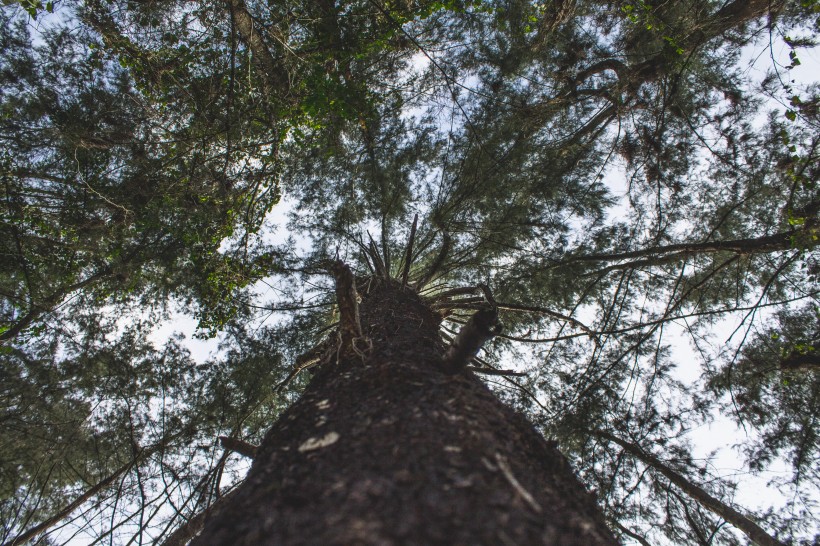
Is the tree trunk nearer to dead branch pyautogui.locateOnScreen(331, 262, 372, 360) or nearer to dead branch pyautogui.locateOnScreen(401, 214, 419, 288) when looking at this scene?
dead branch pyautogui.locateOnScreen(331, 262, 372, 360)

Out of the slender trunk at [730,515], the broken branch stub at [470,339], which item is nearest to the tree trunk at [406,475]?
the broken branch stub at [470,339]

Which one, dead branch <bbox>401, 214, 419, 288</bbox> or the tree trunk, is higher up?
dead branch <bbox>401, 214, 419, 288</bbox>

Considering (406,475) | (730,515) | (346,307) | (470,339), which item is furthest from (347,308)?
(730,515)

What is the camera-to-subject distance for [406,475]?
0.99 m

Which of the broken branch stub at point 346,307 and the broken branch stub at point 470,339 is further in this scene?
the broken branch stub at point 346,307

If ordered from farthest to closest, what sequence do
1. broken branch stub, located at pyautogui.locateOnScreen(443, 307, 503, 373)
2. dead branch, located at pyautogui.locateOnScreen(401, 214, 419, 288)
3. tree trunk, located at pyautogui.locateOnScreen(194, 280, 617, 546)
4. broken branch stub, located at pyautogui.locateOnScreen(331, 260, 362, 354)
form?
dead branch, located at pyautogui.locateOnScreen(401, 214, 419, 288) < broken branch stub, located at pyautogui.locateOnScreen(331, 260, 362, 354) < broken branch stub, located at pyautogui.locateOnScreen(443, 307, 503, 373) < tree trunk, located at pyautogui.locateOnScreen(194, 280, 617, 546)

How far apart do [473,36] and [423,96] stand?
3.24 ft

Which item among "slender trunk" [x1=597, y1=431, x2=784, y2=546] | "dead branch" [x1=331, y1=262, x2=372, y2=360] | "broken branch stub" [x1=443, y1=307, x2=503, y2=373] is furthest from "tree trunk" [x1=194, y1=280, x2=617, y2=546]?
"slender trunk" [x1=597, y1=431, x2=784, y2=546]

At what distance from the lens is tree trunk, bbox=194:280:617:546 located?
86cm

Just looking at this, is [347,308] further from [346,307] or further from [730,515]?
[730,515]

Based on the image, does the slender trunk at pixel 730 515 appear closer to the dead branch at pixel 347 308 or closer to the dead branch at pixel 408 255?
the dead branch at pixel 408 255

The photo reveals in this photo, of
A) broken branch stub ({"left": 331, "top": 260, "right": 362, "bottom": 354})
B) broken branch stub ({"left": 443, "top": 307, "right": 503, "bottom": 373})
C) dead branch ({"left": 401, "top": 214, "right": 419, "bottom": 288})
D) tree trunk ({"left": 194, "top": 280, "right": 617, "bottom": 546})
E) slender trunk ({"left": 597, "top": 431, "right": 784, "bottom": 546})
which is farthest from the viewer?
dead branch ({"left": 401, "top": 214, "right": 419, "bottom": 288})

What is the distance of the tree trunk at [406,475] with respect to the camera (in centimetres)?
86

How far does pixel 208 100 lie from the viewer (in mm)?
4129
